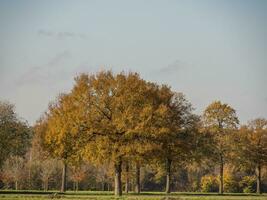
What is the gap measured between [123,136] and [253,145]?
36.1 metres

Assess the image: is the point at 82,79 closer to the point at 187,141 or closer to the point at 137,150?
the point at 137,150

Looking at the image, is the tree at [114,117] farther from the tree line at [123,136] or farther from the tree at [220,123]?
the tree at [220,123]

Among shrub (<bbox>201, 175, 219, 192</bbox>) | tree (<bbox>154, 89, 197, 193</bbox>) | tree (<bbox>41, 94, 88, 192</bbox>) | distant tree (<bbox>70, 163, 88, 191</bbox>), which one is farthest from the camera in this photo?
shrub (<bbox>201, 175, 219, 192</bbox>)

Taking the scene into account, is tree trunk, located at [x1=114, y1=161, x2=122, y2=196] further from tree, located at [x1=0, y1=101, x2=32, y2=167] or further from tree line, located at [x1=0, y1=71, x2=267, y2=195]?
tree, located at [x1=0, y1=101, x2=32, y2=167]

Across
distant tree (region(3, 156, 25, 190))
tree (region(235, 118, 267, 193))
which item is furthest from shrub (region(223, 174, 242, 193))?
distant tree (region(3, 156, 25, 190))

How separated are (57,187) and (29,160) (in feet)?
25.8

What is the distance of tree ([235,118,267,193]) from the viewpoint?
84500 mm

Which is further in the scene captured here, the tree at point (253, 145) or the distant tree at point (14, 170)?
the distant tree at point (14, 170)

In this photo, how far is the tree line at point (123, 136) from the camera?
58.3 metres

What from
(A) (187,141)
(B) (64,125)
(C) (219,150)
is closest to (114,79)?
(B) (64,125)

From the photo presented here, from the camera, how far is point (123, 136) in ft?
192

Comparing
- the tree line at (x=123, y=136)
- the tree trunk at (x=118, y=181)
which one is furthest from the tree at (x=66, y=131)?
the tree trunk at (x=118, y=181)

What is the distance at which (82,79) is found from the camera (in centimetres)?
6103

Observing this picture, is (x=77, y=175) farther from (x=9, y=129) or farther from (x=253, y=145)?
(x=253, y=145)
